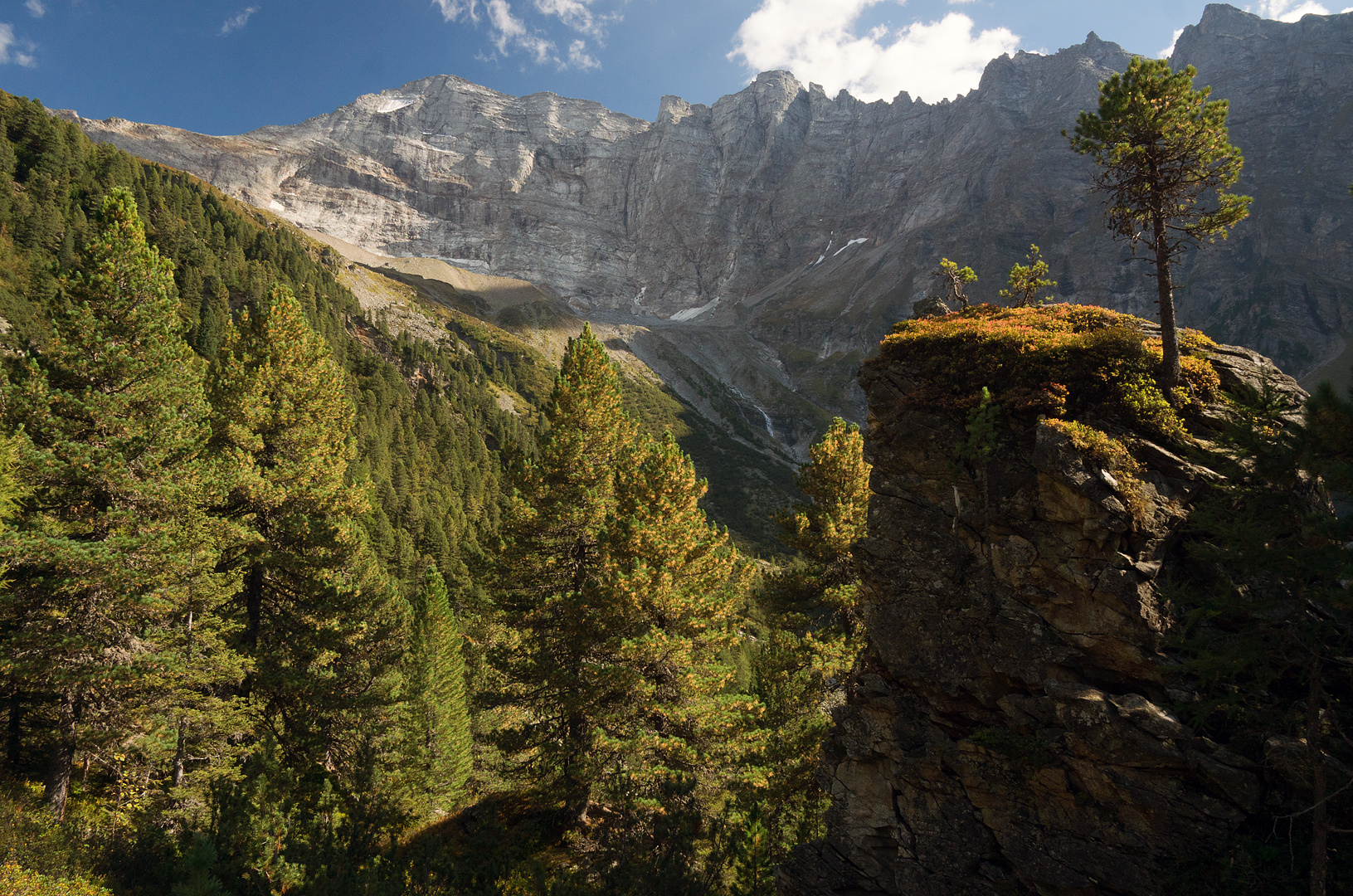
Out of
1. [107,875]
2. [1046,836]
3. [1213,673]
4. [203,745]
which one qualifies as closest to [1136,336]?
[1213,673]

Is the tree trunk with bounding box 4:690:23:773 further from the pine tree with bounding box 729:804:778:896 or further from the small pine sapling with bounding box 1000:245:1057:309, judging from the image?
the small pine sapling with bounding box 1000:245:1057:309

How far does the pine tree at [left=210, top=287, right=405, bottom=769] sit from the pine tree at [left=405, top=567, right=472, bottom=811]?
332cm

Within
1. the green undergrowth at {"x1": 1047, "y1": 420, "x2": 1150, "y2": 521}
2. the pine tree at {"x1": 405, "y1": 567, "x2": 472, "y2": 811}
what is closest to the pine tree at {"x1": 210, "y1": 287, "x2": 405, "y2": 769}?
the pine tree at {"x1": 405, "y1": 567, "x2": 472, "y2": 811}

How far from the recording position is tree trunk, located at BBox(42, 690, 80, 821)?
13.0 metres

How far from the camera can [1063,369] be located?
1149cm

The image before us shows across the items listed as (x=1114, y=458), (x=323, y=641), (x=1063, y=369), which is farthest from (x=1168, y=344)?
(x=323, y=641)

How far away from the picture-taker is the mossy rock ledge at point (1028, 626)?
365 inches

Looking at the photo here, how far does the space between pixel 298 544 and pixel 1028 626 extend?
19.2m

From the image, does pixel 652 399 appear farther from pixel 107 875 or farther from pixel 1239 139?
pixel 1239 139

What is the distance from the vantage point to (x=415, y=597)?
178ft

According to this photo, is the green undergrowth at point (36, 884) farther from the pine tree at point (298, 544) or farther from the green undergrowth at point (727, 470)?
the green undergrowth at point (727, 470)

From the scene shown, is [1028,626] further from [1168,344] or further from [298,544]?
[298,544]

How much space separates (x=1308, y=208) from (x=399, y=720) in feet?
828

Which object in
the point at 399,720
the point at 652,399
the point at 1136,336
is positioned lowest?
the point at 399,720
